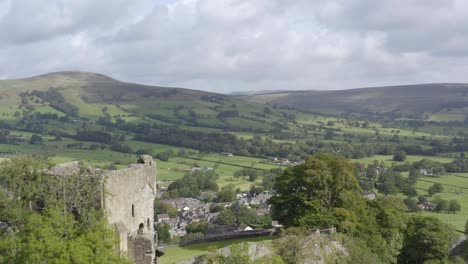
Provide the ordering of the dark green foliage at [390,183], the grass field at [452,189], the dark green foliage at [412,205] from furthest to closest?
the dark green foliage at [390,183] < the dark green foliage at [412,205] < the grass field at [452,189]

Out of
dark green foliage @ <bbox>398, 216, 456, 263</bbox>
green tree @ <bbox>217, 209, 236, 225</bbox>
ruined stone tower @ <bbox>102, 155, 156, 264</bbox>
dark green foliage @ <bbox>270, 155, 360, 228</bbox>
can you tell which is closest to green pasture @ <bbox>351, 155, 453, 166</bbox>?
Answer: green tree @ <bbox>217, 209, 236, 225</bbox>

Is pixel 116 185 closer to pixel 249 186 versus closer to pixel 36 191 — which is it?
pixel 36 191

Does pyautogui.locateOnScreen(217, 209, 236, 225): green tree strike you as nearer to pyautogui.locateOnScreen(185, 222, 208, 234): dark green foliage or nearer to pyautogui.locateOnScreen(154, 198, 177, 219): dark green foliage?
pyautogui.locateOnScreen(185, 222, 208, 234): dark green foliage

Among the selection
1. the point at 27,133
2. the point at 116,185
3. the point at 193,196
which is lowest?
the point at 193,196

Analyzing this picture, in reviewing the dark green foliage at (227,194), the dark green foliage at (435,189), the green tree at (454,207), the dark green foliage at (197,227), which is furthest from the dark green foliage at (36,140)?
the green tree at (454,207)

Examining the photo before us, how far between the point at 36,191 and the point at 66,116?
182 metres

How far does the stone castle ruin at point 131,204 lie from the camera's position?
21.4 m

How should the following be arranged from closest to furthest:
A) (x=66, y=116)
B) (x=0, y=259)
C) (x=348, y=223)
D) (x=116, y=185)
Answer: (x=0, y=259), (x=116, y=185), (x=348, y=223), (x=66, y=116)

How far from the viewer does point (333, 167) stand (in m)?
35.0

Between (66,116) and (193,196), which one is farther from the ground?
(66,116)

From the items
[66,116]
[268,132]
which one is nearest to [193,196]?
[268,132]

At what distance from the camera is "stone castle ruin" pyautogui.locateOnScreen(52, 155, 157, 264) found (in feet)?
70.3

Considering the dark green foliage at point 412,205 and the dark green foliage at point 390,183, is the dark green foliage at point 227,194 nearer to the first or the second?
the dark green foliage at point 390,183

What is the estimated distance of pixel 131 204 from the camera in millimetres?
23750
